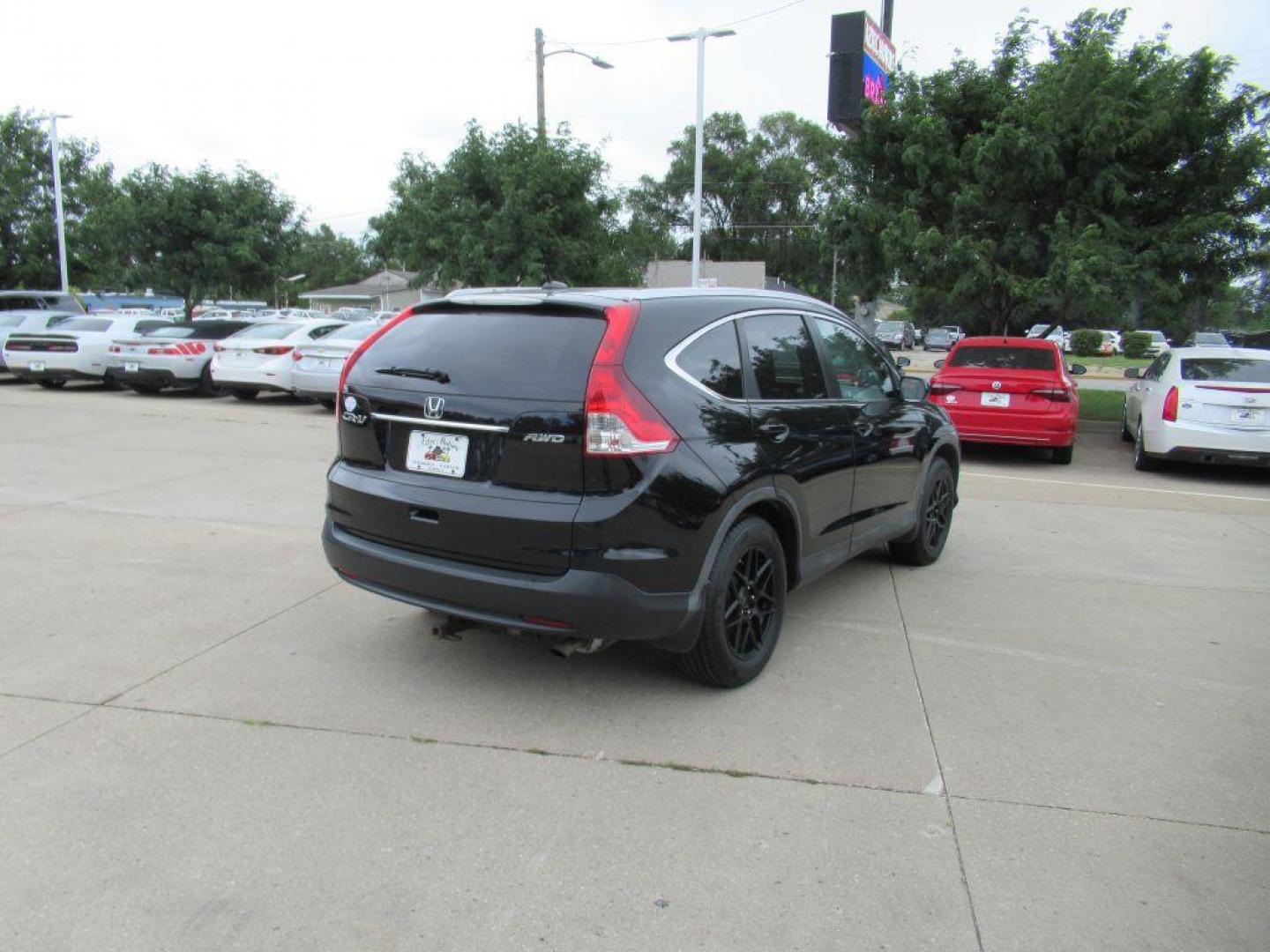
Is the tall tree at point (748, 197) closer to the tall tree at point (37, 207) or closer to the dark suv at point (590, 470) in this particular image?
the tall tree at point (37, 207)

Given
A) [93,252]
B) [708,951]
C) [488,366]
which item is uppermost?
[93,252]

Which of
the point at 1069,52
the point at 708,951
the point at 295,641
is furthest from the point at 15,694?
the point at 1069,52

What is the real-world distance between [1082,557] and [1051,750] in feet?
11.5

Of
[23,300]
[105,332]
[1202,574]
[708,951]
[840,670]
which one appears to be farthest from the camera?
[23,300]

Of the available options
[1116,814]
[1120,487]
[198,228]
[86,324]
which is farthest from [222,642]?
[198,228]

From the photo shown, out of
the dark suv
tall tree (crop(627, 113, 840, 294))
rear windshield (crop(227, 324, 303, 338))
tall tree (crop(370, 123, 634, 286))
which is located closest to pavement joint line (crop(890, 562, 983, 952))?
the dark suv

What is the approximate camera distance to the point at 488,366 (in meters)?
3.83

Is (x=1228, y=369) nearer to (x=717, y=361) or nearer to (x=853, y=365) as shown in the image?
(x=853, y=365)

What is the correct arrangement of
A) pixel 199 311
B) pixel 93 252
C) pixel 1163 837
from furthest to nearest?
pixel 199 311, pixel 93 252, pixel 1163 837

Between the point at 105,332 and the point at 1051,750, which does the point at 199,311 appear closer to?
the point at 105,332

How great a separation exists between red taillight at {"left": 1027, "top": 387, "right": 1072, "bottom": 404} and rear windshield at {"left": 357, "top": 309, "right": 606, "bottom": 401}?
8.50m

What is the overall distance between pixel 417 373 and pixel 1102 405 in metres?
17.5

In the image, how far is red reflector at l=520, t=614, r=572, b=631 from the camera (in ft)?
11.8

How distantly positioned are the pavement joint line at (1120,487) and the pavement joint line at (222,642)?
7.57m
